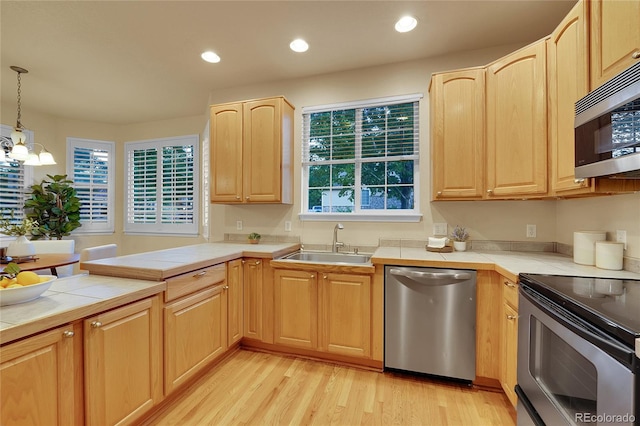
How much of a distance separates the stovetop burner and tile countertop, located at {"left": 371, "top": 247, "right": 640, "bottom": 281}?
0.20m

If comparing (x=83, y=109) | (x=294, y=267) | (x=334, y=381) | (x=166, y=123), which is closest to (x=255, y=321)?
(x=294, y=267)

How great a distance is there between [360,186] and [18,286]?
8.42 ft

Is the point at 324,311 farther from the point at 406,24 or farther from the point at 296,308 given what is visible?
the point at 406,24

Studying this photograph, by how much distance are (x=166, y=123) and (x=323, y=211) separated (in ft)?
11.2

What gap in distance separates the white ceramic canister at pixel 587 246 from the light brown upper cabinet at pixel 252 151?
2402 millimetres

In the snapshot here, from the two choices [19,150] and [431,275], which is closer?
[431,275]

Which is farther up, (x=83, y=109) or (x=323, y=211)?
(x=83, y=109)

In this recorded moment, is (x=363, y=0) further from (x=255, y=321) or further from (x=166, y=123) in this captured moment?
(x=166, y=123)

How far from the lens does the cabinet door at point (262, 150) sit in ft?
9.20

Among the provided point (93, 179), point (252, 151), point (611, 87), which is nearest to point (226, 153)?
point (252, 151)

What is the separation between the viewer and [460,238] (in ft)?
7.98

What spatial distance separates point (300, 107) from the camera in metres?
3.06

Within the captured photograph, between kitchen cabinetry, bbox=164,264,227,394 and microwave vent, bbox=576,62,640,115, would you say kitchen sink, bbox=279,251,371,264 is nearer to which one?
kitchen cabinetry, bbox=164,264,227,394

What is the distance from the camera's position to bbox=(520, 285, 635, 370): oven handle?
79 cm
